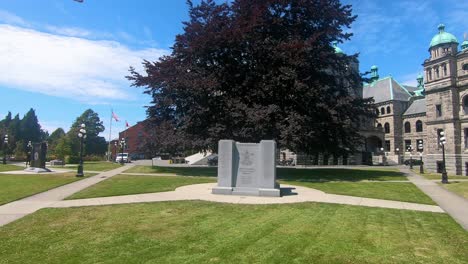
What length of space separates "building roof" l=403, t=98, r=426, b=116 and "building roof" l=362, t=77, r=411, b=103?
2960 millimetres

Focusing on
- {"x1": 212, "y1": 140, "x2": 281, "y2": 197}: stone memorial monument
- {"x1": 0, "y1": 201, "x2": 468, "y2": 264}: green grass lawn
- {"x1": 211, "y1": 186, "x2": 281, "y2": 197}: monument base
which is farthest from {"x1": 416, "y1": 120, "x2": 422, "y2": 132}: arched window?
{"x1": 0, "y1": 201, "x2": 468, "y2": 264}: green grass lawn

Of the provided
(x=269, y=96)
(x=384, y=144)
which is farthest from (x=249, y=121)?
(x=384, y=144)

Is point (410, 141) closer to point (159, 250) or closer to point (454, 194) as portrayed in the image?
point (454, 194)

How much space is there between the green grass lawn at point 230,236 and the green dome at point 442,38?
186 feet

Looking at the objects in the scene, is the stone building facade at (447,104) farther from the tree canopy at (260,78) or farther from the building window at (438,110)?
the tree canopy at (260,78)

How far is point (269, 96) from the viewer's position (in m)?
26.7

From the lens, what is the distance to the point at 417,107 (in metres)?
82.9

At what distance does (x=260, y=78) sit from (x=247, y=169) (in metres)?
14.0

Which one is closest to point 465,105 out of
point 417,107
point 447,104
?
point 447,104

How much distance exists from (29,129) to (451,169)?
102 m

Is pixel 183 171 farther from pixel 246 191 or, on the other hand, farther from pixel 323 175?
pixel 246 191

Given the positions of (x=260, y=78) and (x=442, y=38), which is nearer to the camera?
(x=260, y=78)

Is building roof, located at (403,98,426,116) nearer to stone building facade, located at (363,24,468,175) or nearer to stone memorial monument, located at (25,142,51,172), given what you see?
stone building facade, located at (363,24,468,175)

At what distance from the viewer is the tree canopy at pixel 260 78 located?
84.0 feet
